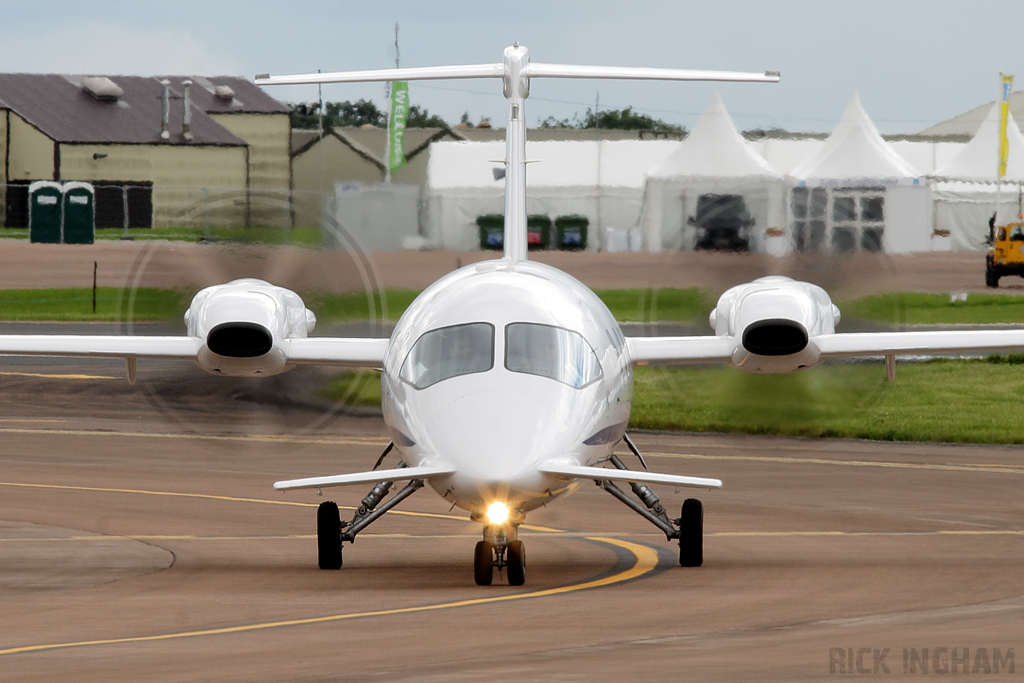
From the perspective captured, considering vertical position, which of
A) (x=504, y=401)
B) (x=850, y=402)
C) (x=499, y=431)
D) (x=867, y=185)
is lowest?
(x=850, y=402)

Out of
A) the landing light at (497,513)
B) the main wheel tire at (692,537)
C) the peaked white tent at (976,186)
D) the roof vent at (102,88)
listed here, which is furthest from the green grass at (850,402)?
the roof vent at (102,88)

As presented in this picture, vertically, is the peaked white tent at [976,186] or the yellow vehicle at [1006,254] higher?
the peaked white tent at [976,186]

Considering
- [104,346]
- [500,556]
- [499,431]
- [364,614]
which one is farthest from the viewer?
[104,346]

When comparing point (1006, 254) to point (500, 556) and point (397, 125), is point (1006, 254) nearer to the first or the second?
point (397, 125)

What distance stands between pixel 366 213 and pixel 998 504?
3179 centimetres

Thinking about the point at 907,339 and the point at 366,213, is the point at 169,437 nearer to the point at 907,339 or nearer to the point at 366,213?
the point at 907,339

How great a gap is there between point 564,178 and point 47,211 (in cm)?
1874

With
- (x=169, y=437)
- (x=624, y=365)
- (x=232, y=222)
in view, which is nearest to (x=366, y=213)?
(x=169, y=437)

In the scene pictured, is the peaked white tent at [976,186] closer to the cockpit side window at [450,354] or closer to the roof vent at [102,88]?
the roof vent at [102,88]

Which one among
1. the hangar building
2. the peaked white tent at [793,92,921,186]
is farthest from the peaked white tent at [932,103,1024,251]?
the hangar building

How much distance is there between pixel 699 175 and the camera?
4691 cm

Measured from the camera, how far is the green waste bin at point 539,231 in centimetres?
5466

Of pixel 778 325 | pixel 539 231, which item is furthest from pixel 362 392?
pixel 539 231

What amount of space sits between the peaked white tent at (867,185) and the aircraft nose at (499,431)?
110 ft
